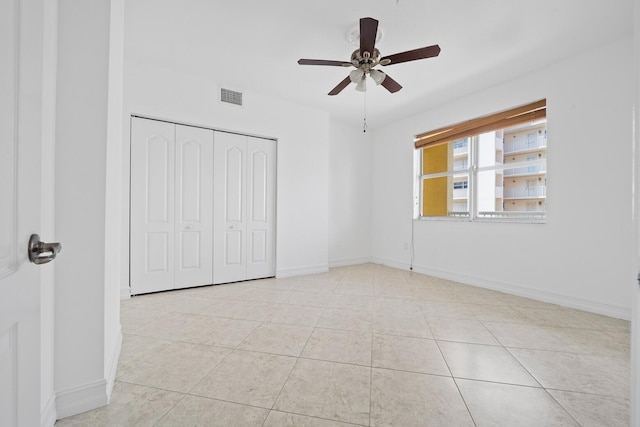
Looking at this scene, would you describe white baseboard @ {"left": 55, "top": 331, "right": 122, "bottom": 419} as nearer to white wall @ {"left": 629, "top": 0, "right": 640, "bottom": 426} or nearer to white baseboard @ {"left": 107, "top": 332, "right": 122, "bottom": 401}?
white baseboard @ {"left": 107, "top": 332, "right": 122, "bottom": 401}

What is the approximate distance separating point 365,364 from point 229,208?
2832mm

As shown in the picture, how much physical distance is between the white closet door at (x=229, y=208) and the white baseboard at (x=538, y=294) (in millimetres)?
3098

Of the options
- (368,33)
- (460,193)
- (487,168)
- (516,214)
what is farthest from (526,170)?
(368,33)

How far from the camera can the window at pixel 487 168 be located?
3.47 m

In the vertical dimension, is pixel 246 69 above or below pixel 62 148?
above

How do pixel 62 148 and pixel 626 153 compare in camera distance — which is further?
pixel 626 153

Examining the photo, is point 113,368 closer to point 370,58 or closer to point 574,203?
point 370,58

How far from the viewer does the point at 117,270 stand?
6.03ft

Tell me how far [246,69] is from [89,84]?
2365 millimetres

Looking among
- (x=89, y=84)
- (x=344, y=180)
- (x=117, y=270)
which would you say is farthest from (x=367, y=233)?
(x=89, y=84)

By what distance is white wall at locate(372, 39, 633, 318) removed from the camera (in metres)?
2.71

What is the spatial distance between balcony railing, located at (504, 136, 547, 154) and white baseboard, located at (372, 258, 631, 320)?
5.91ft

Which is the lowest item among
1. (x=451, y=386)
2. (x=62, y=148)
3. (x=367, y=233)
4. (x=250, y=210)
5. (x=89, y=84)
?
(x=451, y=386)

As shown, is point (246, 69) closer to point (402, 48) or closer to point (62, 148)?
point (402, 48)
